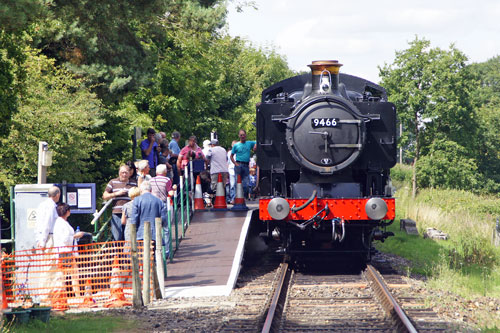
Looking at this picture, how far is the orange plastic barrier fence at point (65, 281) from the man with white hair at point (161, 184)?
2.21 meters

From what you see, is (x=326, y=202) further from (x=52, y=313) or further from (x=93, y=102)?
(x=93, y=102)

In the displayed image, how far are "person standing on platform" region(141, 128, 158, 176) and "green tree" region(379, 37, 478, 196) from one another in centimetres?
2710

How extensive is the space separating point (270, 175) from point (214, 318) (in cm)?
475

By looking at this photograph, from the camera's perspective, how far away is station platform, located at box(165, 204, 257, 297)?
432 inches

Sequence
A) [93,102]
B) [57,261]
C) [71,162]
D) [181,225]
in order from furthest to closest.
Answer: [93,102] → [71,162] → [181,225] → [57,261]

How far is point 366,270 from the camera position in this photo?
43.1 feet

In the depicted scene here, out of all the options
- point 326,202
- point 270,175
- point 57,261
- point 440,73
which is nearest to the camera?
point 57,261

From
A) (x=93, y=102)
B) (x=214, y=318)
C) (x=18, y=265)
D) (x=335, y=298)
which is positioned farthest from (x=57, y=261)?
(x=93, y=102)

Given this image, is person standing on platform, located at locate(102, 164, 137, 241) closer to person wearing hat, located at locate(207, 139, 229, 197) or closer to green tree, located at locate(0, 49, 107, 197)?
green tree, located at locate(0, 49, 107, 197)

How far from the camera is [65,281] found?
1031 cm

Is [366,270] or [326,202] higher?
[326,202]

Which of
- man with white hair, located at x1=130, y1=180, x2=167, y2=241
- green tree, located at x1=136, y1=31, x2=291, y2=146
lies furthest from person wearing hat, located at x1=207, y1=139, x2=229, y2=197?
green tree, located at x1=136, y1=31, x2=291, y2=146

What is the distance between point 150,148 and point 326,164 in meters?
4.39

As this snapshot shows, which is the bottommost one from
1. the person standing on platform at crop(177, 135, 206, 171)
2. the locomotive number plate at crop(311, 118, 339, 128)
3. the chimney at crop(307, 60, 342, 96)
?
the person standing on platform at crop(177, 135, 206, 171)
